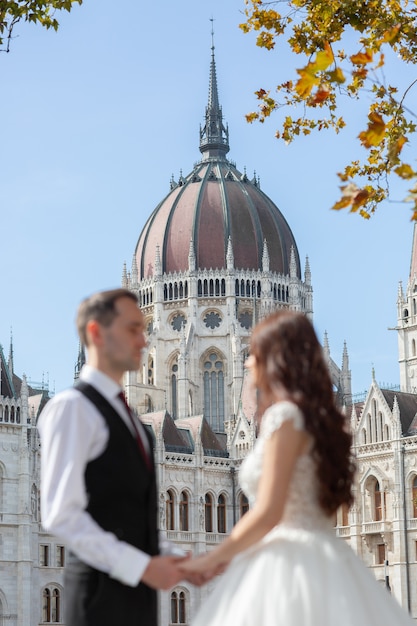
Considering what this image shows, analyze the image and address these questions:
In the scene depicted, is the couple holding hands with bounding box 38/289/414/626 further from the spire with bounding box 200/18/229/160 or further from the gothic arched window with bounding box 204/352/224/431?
the spire with bounding box 200/18/229/160

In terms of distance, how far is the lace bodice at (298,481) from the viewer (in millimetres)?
6012

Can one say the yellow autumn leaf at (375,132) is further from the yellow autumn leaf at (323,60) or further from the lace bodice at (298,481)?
the lace bodice at (298,481)

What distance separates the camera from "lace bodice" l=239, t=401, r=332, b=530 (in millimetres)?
6012

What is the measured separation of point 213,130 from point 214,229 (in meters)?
13.5

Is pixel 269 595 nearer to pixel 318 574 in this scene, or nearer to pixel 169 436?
pixel 318 574

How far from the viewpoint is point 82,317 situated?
21.0ft

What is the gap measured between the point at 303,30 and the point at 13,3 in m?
4.21

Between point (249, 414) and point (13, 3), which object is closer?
point (13, 3)

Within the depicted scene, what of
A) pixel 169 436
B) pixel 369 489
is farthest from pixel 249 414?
pixel 369 489

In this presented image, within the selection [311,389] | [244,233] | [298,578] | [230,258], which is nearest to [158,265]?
[230,258]

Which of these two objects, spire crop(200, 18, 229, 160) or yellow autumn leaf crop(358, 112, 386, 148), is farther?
spire crop(200, 18, 229, 160)

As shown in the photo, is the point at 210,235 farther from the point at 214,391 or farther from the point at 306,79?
the point at 306,79

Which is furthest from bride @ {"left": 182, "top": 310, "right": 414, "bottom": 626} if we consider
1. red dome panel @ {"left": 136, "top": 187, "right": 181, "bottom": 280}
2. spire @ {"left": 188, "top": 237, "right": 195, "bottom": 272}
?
red dome panel @ {"left": 136, "top": 187, "right": 181, "bottom": 280}

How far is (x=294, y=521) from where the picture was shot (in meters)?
6.10
